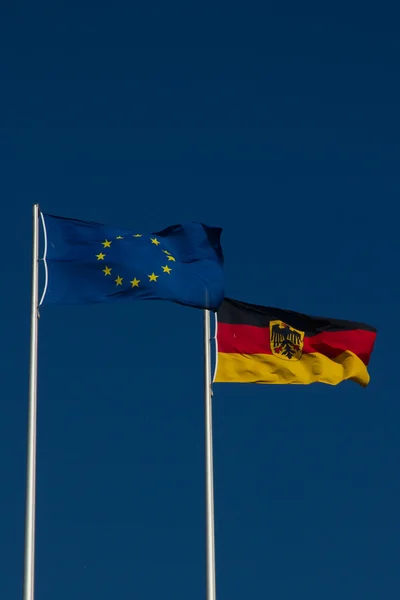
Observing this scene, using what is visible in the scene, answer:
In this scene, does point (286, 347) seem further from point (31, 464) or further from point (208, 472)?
point (31, 464)

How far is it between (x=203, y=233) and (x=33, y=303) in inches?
225

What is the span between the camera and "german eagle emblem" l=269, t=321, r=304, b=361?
45.7m

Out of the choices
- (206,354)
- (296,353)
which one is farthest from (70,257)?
(296,353)

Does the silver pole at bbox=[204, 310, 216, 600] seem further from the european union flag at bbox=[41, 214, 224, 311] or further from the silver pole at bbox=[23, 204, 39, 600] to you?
the silver pole at bbox=[23, 204, 39, 600]

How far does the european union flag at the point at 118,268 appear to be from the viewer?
41.1 meters

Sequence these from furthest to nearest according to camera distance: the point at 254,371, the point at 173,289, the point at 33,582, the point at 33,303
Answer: the point at 254,371
the point at 173,289
the point at 33,303
the point at 33,582

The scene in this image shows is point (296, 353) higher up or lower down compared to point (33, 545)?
higher up

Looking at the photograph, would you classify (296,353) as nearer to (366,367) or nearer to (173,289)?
(366,367)

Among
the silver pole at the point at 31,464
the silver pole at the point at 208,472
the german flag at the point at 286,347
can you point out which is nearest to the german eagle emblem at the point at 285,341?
the german flag at the point at 286,347

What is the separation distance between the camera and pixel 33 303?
39.6 meters

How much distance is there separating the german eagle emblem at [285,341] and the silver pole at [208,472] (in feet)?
9.30

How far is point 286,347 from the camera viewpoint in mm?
45812

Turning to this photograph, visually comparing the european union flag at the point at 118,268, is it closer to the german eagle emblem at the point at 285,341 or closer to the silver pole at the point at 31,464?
the silver pole at the point at 31,464

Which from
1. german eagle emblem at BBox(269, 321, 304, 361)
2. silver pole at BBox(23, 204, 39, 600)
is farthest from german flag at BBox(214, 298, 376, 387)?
silver pole at BBox(23, 204, 39, 600)
